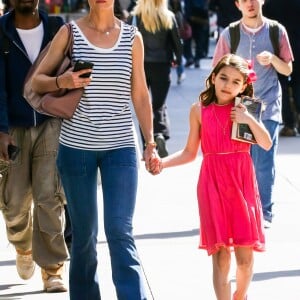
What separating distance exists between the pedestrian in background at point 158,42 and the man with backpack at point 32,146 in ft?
16.3

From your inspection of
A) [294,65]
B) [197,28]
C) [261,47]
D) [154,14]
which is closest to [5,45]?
[261,47]

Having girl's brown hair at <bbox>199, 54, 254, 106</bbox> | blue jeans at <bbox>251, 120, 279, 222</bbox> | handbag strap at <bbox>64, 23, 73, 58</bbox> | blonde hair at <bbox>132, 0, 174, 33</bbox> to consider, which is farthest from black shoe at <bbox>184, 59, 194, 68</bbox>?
handbag strap at <bbox>64, 23, 73, 58</bbox>

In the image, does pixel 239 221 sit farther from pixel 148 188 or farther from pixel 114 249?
pixel 148 188

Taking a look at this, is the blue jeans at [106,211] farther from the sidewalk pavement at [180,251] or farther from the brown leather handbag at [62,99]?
the sidewalk pavement at [180,251]

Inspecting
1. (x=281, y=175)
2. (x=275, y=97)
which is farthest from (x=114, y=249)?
(x=281, y=175)

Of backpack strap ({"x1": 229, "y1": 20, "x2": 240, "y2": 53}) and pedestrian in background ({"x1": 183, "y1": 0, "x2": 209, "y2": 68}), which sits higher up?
backpack strap ({"x1": 229, "y1": 20, "x2": 240, "y2": 53})

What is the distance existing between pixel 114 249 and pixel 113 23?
1.12 metres

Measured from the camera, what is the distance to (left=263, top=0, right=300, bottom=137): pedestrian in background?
13.2 meters

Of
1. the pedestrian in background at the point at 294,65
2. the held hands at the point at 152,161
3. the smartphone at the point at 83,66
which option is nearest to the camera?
the smartphone at the point at 83,66

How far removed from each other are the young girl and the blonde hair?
5790 millimetres

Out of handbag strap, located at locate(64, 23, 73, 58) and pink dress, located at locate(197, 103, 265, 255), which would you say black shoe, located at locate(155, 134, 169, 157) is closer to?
pink dress, located at locate(197, 103, 265, 255)

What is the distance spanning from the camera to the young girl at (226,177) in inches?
231

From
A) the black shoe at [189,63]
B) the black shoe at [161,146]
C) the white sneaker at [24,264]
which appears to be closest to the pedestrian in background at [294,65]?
the black shoe at [161,146]

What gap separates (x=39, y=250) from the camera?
6.85 m
